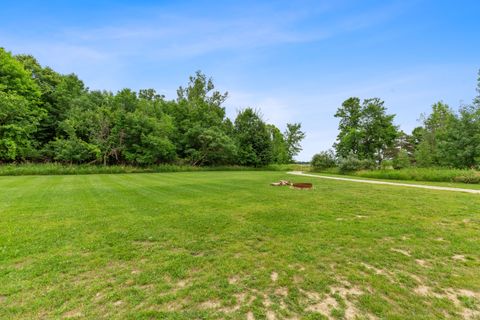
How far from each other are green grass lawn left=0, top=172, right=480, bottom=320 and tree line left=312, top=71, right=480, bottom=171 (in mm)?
19919

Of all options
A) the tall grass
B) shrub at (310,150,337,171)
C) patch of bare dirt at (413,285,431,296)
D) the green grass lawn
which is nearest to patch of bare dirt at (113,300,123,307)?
the green grass lawn

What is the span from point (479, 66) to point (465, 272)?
33.0 meters

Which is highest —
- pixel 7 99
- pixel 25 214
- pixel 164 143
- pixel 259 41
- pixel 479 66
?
pixel 479 66

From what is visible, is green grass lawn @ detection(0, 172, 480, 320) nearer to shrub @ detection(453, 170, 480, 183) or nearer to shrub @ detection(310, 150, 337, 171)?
shrub @ detection(453, 170, 480, 183)

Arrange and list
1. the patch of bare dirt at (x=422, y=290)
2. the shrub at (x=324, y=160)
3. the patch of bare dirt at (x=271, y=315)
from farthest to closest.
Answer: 1. the shrub at (x=324, y=160)
2. the patch of bare dirt at (x=422, y=290)
3. the patch of bare dirt at (x=271, y=315)

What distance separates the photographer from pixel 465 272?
8.41 ft

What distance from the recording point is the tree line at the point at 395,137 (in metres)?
21.2

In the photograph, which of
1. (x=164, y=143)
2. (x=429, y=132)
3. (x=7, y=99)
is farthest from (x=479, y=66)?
(x=7, y=99)

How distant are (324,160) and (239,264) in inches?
1001

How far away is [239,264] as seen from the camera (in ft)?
9.20

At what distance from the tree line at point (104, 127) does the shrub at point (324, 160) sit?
897cm

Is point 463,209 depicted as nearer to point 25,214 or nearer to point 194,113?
point 25,214

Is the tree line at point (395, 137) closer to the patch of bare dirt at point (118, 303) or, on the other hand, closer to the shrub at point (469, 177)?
the shrub at point (469, 177)

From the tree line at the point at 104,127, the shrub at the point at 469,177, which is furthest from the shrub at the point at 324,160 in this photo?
the shrub at the point at 469,177
